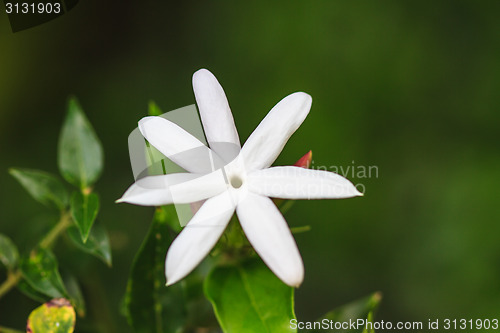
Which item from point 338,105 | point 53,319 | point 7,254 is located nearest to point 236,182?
point 53,319

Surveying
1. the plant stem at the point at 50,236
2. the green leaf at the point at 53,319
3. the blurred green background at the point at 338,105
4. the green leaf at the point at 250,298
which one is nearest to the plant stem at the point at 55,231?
the plant stem at the point at 50,236

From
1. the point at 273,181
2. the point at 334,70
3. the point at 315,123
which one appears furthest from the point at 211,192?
the point at 334,70

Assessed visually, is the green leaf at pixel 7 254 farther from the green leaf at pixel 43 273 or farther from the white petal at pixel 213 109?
the white petal at pixel 213 109

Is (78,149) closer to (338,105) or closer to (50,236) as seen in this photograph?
(50,236)

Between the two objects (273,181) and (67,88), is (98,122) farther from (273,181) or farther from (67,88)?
(273,181)


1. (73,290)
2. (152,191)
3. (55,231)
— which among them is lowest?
(73,290)

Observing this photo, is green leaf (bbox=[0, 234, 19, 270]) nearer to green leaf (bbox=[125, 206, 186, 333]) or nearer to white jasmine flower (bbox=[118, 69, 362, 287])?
green leaf (bbox=[125, 206, 186, 333])

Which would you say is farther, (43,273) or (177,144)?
(43,273)
